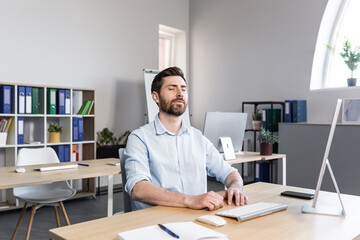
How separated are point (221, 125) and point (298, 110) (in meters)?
1.78

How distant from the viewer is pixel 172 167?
5.67 feet

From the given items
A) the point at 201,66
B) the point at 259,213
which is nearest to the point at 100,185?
the point at 201,66

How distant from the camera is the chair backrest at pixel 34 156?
9.66 ft

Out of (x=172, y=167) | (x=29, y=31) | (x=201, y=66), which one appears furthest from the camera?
(x=201, y=66)

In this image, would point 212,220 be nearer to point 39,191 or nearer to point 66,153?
point 39,191

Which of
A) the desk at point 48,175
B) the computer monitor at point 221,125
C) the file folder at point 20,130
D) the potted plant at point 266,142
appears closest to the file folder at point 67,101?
the file folder at point 20,130

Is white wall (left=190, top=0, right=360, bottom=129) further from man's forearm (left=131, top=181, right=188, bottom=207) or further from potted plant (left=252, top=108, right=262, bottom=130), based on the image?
man's forearm (left=131, top=181, right=188, bottom=207)

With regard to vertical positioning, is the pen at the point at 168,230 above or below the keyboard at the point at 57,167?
above

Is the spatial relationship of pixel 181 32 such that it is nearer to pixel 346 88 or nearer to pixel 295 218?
pixel 346 88

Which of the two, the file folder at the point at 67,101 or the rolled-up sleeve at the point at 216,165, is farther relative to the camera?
the file folder at the point at 67,101

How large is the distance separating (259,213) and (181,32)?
5661 millimetres

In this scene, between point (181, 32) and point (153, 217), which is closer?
point (153, 217)

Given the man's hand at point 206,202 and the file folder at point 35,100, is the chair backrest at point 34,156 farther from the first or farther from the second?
the man's hand at point 206,202

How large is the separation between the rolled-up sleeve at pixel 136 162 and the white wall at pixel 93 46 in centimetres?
309
